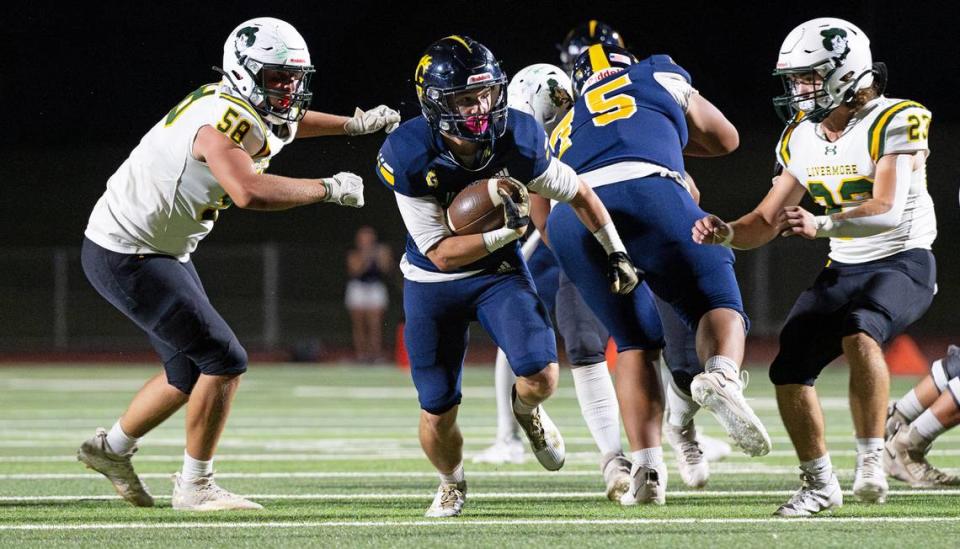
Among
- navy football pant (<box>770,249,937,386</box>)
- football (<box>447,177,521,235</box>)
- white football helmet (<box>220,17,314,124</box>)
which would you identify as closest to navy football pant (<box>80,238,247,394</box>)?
white football helmet (<box>220,17,314,124</box>)

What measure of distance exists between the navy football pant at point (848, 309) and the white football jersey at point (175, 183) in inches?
75.4

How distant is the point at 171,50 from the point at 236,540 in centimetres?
1579

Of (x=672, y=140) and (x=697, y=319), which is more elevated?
(x=672, y=140)

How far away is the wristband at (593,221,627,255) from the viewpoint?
4441mm

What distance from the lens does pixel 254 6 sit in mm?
18484

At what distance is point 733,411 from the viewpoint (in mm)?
4113

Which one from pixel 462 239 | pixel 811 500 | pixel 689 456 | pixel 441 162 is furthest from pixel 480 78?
pixel 689 456

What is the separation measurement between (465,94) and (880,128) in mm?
1374

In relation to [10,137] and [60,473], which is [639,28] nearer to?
[10,137]

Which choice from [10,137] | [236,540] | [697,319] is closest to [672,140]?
[697,319]

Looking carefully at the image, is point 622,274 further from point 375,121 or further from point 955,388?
point 955,388

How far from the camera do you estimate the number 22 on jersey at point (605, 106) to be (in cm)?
485

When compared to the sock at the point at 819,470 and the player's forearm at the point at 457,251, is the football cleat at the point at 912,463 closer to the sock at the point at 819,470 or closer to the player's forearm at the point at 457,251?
the sock at the point at 819,470

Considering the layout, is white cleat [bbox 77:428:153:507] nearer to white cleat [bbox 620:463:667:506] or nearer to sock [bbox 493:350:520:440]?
white cleat [bbox 620:463:667:506]
